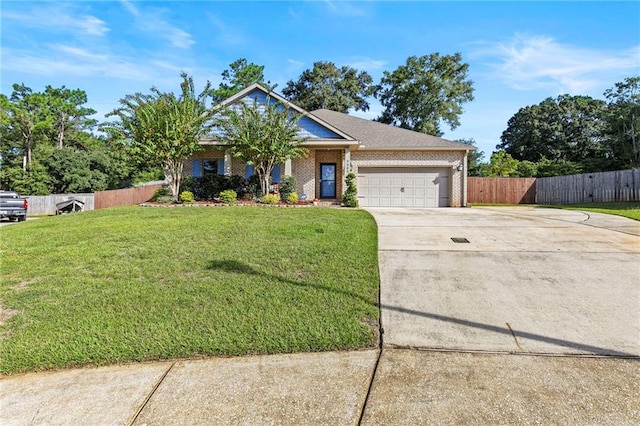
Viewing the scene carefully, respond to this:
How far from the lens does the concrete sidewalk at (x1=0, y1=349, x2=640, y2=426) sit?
254 cm

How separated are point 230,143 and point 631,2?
13.1 meters

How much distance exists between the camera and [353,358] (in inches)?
134

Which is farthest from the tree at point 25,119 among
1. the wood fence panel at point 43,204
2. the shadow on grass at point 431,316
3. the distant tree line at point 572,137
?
the distant tree line at point 572,137

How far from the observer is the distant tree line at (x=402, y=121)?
29.4 m

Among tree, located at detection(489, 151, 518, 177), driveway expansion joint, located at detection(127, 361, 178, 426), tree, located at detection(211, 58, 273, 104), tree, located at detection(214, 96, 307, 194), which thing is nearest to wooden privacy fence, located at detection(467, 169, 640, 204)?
tree, located at detection(489, 151, 518, 177)

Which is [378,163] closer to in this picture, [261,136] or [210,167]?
[261,136]

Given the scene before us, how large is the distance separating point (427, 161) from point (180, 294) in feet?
48.1

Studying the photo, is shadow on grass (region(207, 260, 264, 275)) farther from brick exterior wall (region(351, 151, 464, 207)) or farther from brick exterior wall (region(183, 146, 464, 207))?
brick exterior wall (region(351, 151, 464, 207))

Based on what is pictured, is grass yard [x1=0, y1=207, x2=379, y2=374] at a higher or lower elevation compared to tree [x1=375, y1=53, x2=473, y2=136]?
lower

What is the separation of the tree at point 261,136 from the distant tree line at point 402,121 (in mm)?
11084

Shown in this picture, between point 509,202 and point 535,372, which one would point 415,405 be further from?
point 509,202

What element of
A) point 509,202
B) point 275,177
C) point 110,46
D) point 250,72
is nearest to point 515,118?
point 509,202

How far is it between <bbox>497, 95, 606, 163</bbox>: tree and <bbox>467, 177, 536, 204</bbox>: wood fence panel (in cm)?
1740

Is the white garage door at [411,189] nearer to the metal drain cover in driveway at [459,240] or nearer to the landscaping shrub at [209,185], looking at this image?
the landscaping shrub at [209,185]
